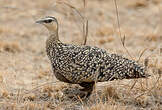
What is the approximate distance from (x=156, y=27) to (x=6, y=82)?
A: 447 centimetres

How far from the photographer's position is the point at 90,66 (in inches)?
217

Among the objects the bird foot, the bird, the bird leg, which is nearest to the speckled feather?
the bird

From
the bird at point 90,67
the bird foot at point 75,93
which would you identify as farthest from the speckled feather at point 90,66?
the bird foot at point 75,93

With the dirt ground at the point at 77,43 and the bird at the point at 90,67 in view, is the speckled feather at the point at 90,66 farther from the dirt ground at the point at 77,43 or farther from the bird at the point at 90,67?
the dirt ground at the point at 77,43

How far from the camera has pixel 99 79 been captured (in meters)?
5.52

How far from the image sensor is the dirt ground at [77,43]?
18.8 feet

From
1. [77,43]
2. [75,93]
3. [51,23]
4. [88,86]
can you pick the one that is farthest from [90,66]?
[77,43]

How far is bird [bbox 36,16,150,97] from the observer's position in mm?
5504

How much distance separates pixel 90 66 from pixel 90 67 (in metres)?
0.01

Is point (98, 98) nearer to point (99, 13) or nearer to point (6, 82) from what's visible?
point (6, 82)

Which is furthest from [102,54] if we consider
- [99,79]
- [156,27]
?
[156,27]

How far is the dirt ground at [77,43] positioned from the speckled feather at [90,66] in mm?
242

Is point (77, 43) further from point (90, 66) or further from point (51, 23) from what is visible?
point (90, 66)

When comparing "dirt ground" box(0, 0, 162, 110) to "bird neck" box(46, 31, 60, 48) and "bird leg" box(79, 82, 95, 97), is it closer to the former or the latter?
"bird leg" box(79, 82, 95, 97)
